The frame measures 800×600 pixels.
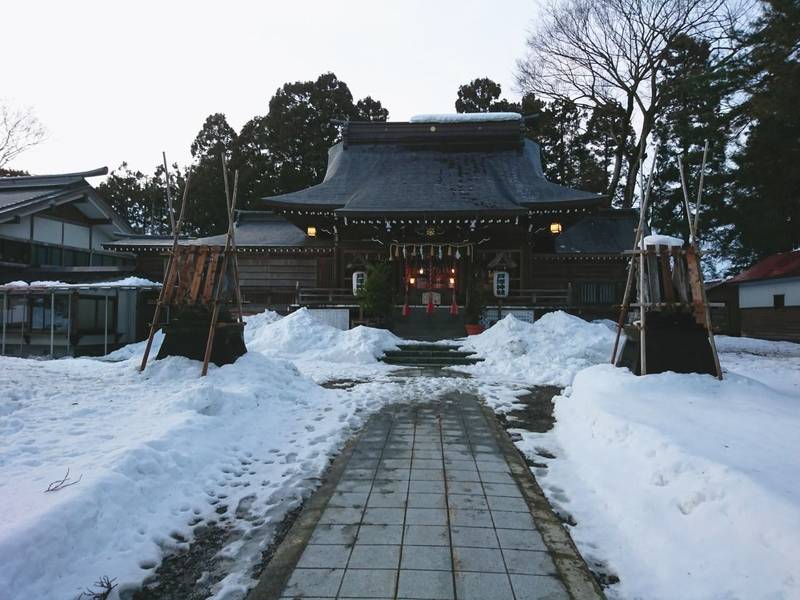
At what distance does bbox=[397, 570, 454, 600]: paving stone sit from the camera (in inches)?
90.4

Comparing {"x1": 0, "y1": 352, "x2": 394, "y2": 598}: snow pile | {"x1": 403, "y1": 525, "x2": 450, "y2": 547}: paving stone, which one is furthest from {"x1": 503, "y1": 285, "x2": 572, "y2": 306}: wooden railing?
{"x1": 403, "y1": 525, "x2": 450, "y2": 547}: paving stone

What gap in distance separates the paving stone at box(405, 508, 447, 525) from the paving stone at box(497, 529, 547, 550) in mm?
427

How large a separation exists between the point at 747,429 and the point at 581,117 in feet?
112

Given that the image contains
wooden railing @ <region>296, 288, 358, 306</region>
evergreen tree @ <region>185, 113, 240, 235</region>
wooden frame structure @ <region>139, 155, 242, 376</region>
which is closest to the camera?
wooden frame structure @ <region>139, 155, 242, 376</region>

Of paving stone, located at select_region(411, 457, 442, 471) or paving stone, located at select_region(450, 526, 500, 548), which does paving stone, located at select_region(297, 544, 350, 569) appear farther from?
paving stone, located at select_region(411, 457, 442, 471)

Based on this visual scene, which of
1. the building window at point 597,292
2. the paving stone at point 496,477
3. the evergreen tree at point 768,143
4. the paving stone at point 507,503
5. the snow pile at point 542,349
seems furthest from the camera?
the building window at point 597,292

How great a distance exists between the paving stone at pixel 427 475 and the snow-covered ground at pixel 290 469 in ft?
2.95

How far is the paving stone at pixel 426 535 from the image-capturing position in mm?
A: 2818

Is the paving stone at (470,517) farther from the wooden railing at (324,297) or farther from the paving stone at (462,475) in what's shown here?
the wooden railing at (324,297)

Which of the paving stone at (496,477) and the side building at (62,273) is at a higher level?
the side building at (62,273)

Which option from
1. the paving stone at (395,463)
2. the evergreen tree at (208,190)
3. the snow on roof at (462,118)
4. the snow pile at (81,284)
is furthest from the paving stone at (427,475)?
the evergreen tree at (208,190)

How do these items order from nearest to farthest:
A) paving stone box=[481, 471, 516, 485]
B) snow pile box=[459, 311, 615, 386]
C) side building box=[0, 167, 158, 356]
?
paving stone box=[481, 471, 516, 485] → snow pile box=[459, 311, 615, 386] → side building box=[0, 167, 158, 356]

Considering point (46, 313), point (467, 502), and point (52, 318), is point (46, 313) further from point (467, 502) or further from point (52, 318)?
point (467, 502)

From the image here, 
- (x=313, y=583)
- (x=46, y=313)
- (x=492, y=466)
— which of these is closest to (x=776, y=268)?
(x=492, y=466)
